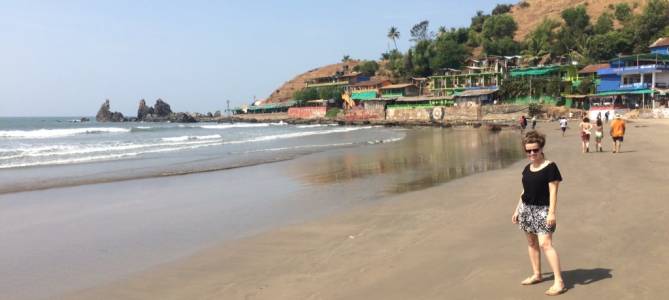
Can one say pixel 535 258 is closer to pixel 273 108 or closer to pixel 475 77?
pixel 475 77

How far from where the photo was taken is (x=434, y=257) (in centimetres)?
605

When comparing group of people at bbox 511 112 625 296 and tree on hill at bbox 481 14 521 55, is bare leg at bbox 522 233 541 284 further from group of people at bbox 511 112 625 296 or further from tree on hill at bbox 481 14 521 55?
tree on hill at bbox 481 14 521 55

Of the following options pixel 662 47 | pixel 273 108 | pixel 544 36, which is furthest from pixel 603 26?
pixel 273 108

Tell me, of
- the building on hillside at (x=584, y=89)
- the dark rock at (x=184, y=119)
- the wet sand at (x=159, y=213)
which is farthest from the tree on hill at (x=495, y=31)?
the wet sand at (x=159, y=213)

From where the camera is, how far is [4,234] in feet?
29.4

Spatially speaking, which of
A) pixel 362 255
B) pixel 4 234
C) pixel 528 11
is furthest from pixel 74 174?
pixel 528 11

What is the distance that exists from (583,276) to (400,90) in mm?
85916

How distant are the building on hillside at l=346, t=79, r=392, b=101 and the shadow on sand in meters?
89.5

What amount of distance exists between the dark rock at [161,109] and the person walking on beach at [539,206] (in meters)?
154

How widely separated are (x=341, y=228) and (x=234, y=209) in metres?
3.34

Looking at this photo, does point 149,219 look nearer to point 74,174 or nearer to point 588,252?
point 588,252

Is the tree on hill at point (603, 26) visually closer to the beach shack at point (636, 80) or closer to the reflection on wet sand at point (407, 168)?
the beach shack at point (636, 80)

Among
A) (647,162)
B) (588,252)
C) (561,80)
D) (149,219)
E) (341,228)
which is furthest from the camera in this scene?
(561,80)

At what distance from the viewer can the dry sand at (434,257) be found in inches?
193
